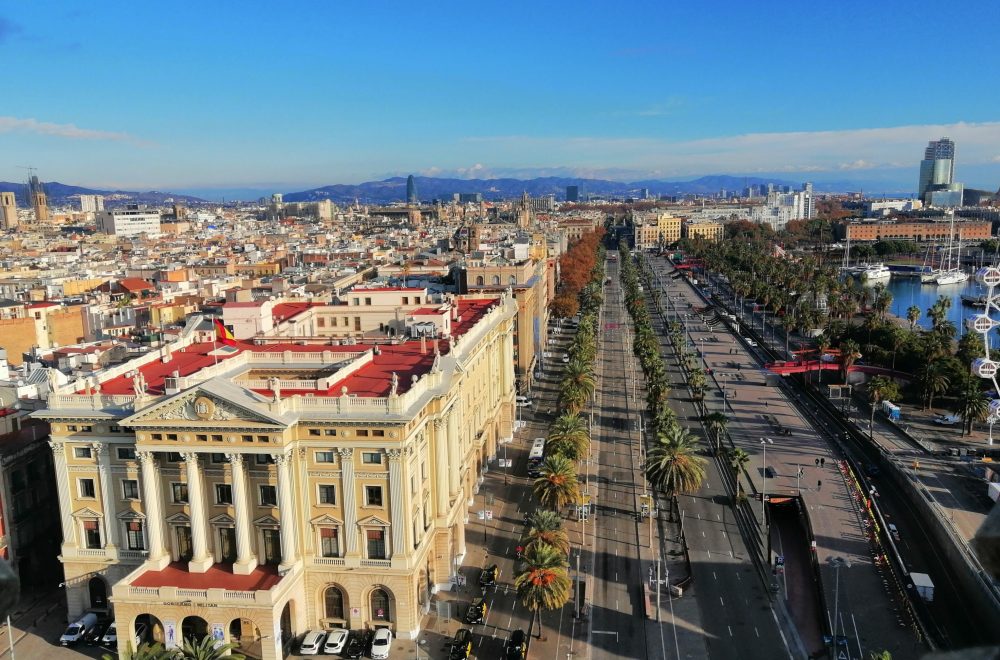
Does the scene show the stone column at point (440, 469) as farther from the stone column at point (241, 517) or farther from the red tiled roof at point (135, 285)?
the red tiled roof at point (135, 285)

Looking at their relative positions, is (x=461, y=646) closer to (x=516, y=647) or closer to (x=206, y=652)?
(x=516, y=647)

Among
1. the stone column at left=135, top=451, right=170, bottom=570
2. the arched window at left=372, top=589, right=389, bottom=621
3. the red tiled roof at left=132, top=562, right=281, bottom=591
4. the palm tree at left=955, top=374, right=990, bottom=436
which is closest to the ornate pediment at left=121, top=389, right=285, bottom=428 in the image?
the stone column at left=135, top=451, right=170, bottom=570

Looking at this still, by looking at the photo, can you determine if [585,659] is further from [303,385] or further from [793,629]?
[303,385]

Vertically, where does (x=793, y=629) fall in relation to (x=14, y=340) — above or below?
below

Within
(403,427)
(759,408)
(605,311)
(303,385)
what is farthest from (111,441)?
(605,311)

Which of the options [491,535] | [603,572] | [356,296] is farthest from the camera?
[356,296]

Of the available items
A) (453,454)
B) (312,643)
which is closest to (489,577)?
(453,454)
